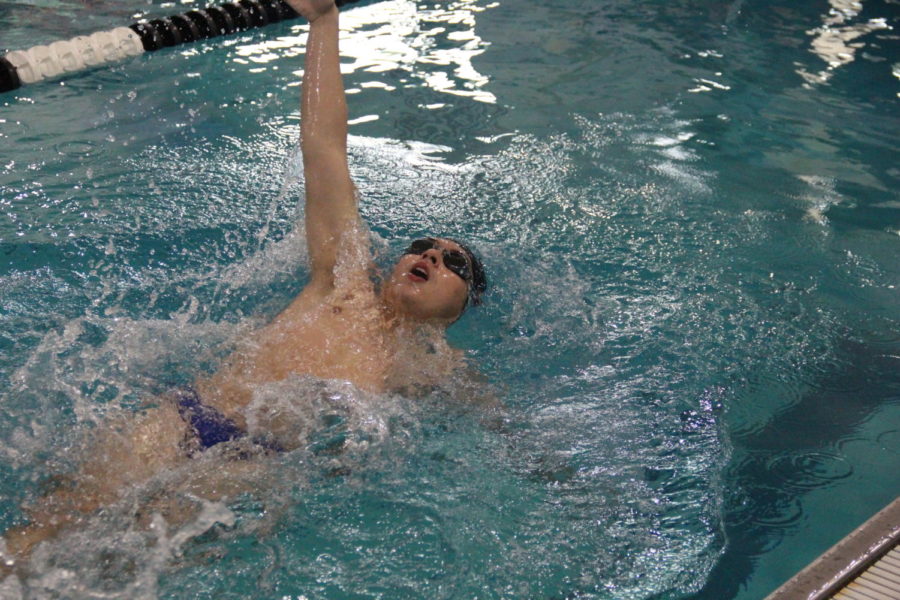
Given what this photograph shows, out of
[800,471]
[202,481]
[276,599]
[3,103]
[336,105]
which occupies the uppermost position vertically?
[336,105]

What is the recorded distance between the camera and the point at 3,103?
491 cm

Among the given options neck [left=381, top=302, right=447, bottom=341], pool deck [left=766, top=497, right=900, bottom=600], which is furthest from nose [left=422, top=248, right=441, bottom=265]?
pool deck [left=766, top=497, right=900, bottom=600]

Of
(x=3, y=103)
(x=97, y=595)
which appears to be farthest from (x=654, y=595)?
(x=3, y=103)

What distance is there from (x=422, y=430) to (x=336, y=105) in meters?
1.01

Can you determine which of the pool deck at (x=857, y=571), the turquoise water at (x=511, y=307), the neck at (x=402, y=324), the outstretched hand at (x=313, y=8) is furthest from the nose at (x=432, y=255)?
the pool deck at (x=857, y=571)

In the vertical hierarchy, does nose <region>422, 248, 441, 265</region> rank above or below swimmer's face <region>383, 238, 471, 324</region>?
above

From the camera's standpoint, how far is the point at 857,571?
6.52ft

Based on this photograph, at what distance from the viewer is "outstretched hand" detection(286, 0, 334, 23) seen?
2.51 m

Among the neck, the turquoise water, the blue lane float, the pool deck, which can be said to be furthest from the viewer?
the blue lane float

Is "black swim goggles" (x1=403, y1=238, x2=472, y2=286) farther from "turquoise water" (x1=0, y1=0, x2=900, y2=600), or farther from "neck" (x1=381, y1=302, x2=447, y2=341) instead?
"turquoise water" (x1=0, y1=0, x2=900, y2=600)

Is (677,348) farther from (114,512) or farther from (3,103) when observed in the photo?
(3,103)

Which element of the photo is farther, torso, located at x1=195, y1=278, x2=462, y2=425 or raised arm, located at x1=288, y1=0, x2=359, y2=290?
raised arm, located at x1=288, y1=0, x2=359, y2=290

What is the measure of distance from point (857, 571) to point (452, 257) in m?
1.43

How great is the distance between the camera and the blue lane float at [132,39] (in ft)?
17.3
